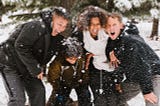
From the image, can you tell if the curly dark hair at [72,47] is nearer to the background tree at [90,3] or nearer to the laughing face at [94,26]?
the laughing face at [94,26]

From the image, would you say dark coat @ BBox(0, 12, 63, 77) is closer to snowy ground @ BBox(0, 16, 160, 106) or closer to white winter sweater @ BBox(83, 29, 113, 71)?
white winter sweater @ BBox(83, 29, 113, 71)

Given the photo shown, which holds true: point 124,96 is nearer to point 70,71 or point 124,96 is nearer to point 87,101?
point 87,101

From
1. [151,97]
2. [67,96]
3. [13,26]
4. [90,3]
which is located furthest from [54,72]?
[13,26]

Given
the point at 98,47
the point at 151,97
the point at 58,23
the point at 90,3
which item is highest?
the point at 58,23

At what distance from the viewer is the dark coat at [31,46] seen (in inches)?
169

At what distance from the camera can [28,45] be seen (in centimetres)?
432

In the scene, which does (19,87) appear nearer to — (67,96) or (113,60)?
(67,96)

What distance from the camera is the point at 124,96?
5.10 metres

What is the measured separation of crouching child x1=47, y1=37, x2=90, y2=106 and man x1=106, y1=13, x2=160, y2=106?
1.44 ft

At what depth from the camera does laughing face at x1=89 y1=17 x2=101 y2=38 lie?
444 centimetres

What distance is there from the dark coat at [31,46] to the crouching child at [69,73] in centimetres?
21

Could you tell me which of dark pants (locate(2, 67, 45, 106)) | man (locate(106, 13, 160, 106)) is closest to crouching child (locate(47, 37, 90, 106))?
dark pants (locate(2, 67, 45, 106))

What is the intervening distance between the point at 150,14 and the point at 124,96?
349 centimetres

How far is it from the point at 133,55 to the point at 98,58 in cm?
Result: 48
